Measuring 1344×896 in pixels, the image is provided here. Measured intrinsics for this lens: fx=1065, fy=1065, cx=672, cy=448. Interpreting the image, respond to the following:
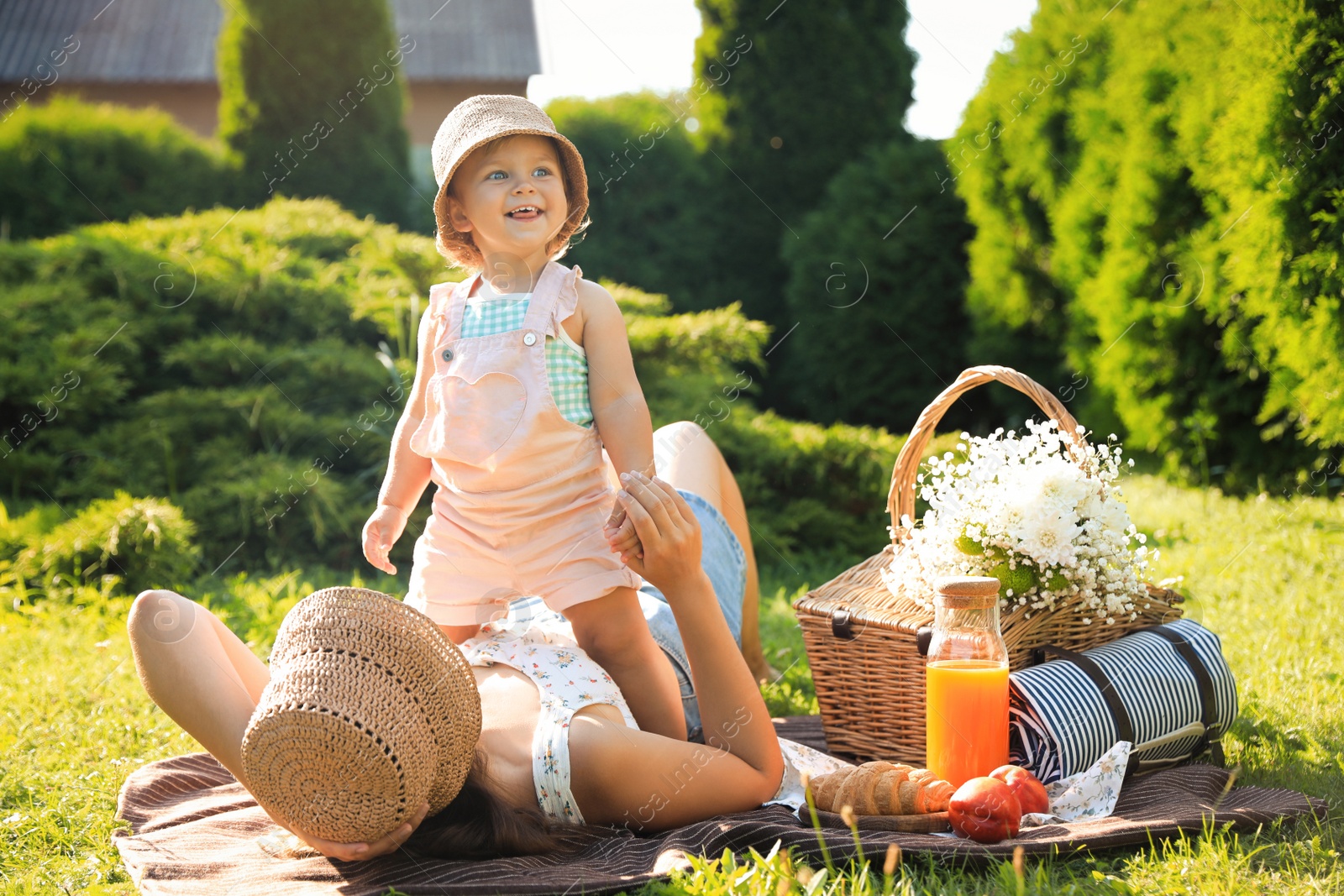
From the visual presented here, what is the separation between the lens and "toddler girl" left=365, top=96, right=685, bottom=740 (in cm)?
229

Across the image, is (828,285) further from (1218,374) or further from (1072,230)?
(1218,374)

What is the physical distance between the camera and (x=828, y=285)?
844 cm

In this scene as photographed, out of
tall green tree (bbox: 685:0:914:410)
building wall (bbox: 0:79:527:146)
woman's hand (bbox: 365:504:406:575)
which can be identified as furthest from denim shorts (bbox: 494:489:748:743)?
building wall (bbox: 0:79:527:146)

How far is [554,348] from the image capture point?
92.4 inches

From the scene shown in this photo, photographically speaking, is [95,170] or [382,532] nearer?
[382,532]

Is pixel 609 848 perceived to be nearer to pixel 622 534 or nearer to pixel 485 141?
pixel 622 534

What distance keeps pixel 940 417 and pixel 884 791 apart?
2.85 ft

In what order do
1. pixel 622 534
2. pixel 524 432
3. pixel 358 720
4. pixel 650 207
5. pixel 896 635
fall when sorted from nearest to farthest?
pixel 358 720 → pixel 622 534 → pixel 524 432 → pixel 896 635 → pixel 650 207

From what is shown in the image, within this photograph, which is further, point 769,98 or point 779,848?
point 769,98

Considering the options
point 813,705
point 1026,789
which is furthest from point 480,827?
point 813,705

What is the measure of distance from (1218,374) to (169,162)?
9161 millimetres

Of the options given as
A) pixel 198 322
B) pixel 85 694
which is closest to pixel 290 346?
pixel 198 322

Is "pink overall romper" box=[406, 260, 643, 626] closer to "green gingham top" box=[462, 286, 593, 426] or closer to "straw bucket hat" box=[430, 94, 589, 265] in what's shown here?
"green gingham top" box=[462, 286, 593, 426]

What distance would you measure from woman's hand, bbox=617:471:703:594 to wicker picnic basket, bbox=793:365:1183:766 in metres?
0.74
